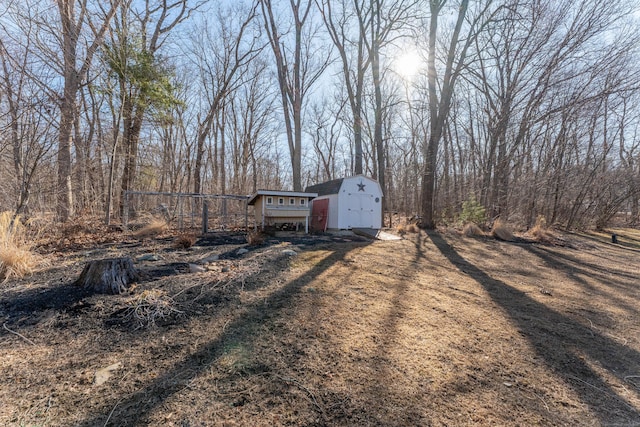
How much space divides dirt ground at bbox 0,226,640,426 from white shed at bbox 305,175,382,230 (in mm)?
7556

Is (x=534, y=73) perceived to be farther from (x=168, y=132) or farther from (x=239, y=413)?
(x=168, y=132)

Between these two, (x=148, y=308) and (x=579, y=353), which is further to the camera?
(x=148, y=308)

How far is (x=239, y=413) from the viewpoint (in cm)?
164

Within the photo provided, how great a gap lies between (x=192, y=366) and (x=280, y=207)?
866 centimetres

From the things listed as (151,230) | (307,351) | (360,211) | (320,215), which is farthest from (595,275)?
(151,230)

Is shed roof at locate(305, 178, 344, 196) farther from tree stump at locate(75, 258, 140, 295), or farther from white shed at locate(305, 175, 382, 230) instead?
tree stump at locate(75, 258, 140, 295)

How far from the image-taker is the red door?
12.5 meters

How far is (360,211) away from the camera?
1249cm

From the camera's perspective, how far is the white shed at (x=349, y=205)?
→ 12062mm

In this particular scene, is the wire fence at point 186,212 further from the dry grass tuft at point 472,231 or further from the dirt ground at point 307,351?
the dry grass tuft at point 472,231

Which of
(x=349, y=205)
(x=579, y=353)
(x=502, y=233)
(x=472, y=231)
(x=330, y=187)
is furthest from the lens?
(x=330, y=187)

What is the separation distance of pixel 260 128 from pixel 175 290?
20.4m

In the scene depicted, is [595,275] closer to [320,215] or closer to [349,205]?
[349,205]

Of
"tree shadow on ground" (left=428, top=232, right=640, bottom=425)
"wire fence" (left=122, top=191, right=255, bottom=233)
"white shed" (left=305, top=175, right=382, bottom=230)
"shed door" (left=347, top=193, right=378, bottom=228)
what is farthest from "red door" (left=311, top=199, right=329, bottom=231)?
"tree shadow on ground" (left=428, top=232, right=640, bottom=425)
